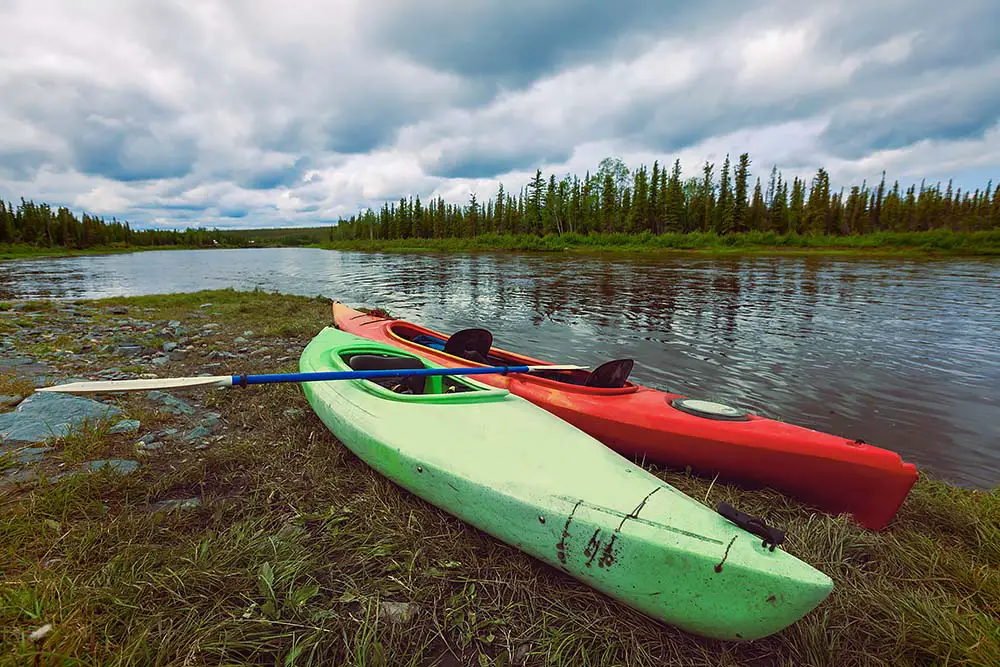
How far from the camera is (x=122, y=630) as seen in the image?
5.42 ft

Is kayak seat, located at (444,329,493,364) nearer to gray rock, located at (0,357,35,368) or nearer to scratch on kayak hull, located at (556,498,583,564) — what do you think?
scratch on kayak hull, located at (556,498,583,564)

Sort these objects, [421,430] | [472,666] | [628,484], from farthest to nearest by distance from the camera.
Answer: [421,430] → [628,484] → [472,666]

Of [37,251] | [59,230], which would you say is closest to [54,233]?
[59,230]

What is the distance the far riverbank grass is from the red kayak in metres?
0.22

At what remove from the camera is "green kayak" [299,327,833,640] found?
5.56 feet

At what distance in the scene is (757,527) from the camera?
182cm

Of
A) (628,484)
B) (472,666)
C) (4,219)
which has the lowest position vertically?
(472,666)

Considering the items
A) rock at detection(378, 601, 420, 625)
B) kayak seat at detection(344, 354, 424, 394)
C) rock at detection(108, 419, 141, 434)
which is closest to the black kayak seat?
kayak seat at detection(344, 354, 424, 394)

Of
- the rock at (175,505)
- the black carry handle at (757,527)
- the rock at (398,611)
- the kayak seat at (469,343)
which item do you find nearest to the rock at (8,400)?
the rock at (175,505)

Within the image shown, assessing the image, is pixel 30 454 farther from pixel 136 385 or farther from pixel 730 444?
pixel 730 444

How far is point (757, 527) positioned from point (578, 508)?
80cm

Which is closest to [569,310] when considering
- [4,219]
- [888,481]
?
[888,481]

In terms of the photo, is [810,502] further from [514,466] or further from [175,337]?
[175,337]

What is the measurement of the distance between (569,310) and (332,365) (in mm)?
8953
